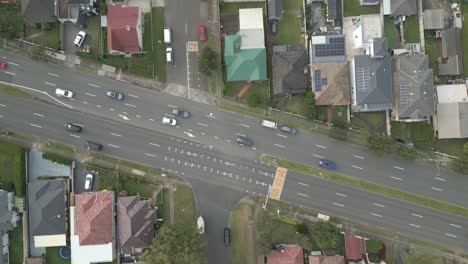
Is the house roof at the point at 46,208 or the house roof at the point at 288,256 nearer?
the house roof at the point at 288,256

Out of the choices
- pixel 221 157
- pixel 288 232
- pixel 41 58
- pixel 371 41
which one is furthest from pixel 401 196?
pixel 41 58

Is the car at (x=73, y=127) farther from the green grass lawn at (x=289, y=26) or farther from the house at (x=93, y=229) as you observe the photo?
the green grass lawn at (x=289, y=26)

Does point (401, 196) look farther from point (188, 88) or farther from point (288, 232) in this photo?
point (188, 88)

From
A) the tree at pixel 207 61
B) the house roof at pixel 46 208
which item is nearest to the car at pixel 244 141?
the tree at pixel 207 61

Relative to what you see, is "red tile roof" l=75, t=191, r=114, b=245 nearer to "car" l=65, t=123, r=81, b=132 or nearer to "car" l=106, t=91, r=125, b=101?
"car" l=65, t=123, r=81, b=132

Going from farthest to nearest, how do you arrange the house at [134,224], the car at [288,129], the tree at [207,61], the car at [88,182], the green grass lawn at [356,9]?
the green grass lawn at [356,9] < the car at [288,129] < the car at [88,182] < the tree at [207,61] < the house at [134,224]

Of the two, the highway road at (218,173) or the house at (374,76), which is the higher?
the house at (374,76)

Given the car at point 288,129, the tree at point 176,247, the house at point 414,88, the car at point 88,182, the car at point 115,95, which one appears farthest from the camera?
the car at point 288,129

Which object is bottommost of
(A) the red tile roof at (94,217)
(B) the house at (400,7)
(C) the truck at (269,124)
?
(A) the red tile roof at (94,217)
